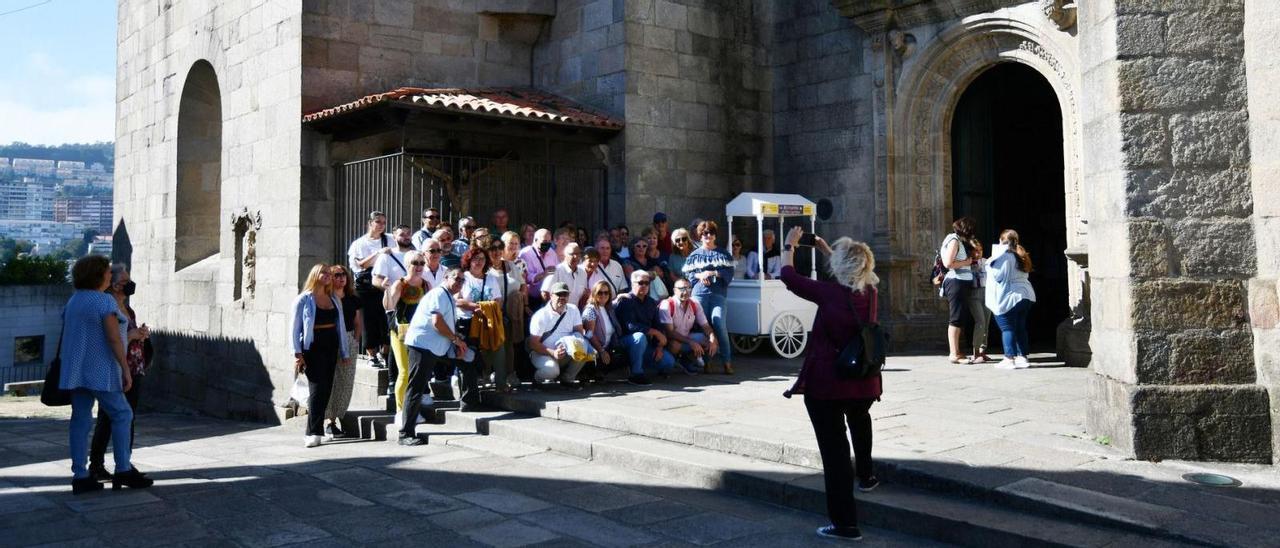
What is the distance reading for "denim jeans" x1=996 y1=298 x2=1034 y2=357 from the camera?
9.21m

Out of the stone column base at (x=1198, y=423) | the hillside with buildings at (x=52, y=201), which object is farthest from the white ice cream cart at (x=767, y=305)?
the hillside with buildings at (x=52, y=201)

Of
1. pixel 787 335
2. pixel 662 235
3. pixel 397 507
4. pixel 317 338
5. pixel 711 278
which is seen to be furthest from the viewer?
pixel 662 235

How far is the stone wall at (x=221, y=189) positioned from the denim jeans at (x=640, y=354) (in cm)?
472

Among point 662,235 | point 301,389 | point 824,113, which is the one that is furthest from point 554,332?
point 824,113

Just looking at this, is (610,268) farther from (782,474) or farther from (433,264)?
(782,474)

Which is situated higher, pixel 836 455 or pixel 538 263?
pixel 538 263

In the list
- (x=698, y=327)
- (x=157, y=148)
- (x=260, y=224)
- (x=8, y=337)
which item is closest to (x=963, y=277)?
(x=698, y=327)

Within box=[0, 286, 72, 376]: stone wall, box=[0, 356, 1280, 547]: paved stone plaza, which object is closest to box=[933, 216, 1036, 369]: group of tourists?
box=[0, 356, 1280, 547]: paved stone plaza

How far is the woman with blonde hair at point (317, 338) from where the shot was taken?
716 cm

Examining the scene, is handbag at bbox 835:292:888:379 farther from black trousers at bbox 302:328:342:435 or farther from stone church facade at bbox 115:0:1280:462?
stone church facade at bbox 115:0:1280:462

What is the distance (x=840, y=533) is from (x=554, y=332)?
4261mm

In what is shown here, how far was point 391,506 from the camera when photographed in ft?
17.2

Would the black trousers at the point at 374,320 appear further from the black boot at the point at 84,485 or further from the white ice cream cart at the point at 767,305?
the white ice cream cart at the point at 767,305

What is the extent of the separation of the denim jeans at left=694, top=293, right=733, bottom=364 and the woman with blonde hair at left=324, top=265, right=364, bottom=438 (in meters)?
3.44
